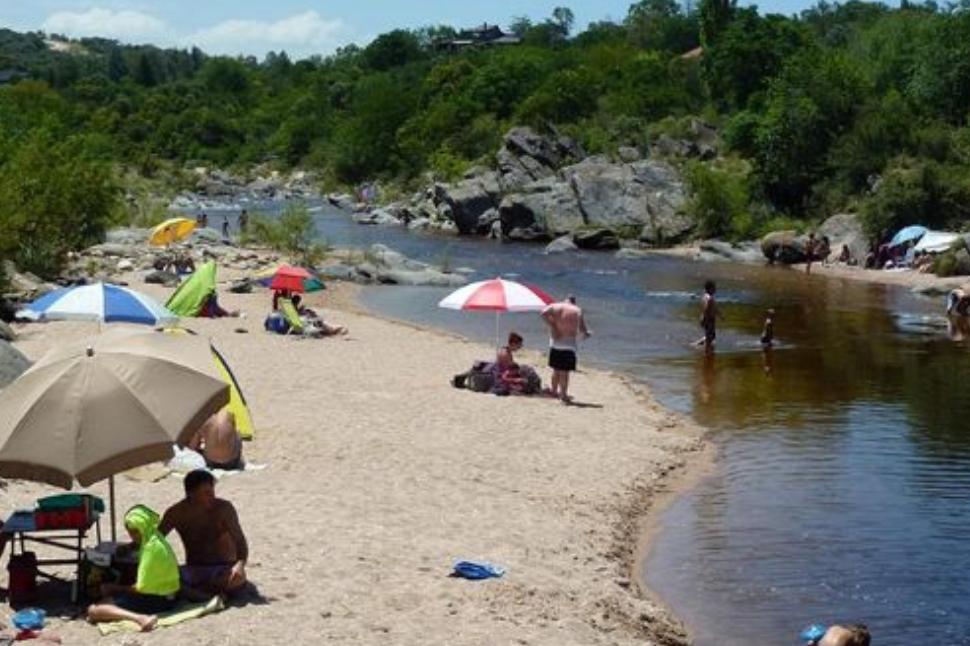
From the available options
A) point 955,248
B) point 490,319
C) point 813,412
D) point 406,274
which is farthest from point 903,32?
point 813,412

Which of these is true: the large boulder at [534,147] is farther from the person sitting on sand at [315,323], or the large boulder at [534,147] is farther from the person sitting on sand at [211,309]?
the person sitting on sand at [315,323]

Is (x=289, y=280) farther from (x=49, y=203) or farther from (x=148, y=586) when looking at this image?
(x=148, y=586)

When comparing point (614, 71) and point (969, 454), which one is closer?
point (969, 454)

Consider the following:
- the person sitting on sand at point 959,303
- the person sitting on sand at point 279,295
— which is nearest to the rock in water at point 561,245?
the person sitting on sand at point 959,303

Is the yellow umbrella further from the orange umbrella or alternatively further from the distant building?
the distant building

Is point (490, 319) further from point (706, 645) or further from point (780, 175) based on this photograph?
point (780, 175)

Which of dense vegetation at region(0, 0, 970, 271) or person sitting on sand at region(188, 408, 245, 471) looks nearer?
person sitting on sand at region(188, 408, 245, 471)

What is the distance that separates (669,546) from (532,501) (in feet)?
5.61

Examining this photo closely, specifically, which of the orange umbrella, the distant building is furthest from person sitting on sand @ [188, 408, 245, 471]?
the distant building

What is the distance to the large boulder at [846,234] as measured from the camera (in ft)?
179

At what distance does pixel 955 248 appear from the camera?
47.2 meters

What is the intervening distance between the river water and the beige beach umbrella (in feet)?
17.2

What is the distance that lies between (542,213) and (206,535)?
196 ft

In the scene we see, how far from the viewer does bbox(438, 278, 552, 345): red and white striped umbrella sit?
74.1 ft
